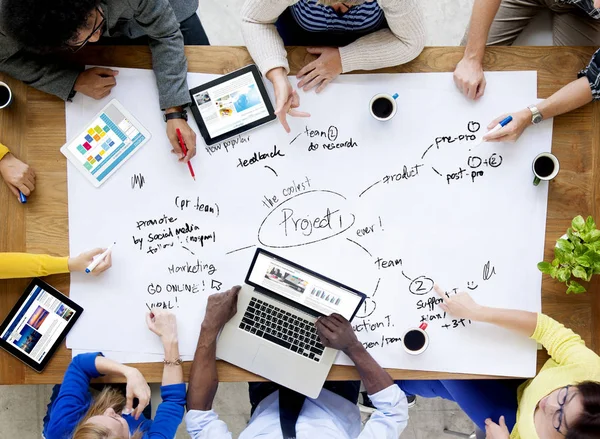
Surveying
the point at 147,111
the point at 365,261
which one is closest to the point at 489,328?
the point at 365,261

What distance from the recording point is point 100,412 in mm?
1332

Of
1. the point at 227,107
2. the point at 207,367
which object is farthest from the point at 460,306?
the point at 227,107

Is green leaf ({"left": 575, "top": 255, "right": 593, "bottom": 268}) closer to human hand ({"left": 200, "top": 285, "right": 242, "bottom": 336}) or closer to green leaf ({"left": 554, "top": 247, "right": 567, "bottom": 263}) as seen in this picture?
green leaf ({"left": 554, "top": 247, "right": 567, "bottom": 263})

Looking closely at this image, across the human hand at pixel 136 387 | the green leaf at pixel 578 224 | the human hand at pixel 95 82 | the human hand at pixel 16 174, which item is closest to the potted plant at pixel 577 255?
the green leaf at pixel 578 224

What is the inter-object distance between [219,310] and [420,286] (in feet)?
1.70

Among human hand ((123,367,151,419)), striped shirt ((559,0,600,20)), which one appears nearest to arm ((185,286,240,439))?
human hand ((123,367,151,419))

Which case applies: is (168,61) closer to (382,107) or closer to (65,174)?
(65,174)

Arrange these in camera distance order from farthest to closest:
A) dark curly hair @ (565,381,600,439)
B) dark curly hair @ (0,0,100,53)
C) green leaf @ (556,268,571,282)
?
green leaf @ (556,268,571,282) < dark curly hair @ (565,381,600,439) < dark curly hair @ (0,0,100,53)

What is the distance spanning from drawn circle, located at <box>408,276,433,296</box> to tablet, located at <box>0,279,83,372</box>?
2.79ft

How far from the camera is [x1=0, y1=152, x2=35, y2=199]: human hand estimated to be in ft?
4.28

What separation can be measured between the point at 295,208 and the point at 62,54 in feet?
2.35

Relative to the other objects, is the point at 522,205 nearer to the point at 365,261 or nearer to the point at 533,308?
the point at 533,308

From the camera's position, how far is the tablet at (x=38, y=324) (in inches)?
51.5

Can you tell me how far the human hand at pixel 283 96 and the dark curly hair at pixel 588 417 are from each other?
0.93 m
